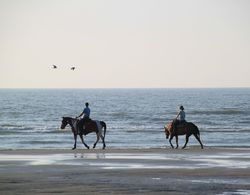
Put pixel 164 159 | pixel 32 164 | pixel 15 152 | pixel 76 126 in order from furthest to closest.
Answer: pixel 76 126, pixel 15 152, pixel 164 159, pixel 32 164

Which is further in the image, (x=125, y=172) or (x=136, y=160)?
(x=136, y=160)

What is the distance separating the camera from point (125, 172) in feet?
71.6

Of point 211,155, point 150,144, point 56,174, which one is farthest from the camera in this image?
point 150,144

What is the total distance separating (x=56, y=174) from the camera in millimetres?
21344

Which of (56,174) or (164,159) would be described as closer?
(56,174)

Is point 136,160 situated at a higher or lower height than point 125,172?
lower

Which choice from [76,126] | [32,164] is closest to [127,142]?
[76,126]

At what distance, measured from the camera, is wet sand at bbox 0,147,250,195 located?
18.1 meters

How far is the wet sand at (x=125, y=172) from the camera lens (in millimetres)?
18094

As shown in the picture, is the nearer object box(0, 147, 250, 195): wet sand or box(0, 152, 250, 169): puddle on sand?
box(0, 147, 250, 195): wet sand

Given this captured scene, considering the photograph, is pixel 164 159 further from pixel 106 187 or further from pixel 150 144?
pixel 150 144

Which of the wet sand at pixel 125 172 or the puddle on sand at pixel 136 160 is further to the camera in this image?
the puddle on sand at pixel 136 160

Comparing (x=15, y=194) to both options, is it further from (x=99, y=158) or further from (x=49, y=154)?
(x=49, y=154)

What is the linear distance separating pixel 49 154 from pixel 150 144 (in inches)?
508
